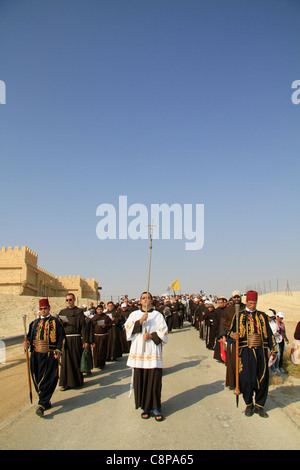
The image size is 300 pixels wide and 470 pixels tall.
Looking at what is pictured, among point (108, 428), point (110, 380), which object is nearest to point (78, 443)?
point (108, 428)

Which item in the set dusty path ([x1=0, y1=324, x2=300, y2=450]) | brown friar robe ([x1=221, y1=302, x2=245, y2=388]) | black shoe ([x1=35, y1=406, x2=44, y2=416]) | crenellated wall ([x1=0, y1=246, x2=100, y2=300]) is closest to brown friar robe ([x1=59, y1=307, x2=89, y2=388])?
dusty path ([x1=0, y1=324, x2=300, y2=450])

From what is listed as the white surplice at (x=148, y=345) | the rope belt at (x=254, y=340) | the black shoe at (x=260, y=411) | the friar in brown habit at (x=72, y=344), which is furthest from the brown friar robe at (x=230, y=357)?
the friar in brown habit at (x=72, y=344)

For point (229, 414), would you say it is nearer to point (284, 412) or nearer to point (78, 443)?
point (284, 412)

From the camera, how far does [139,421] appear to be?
17.4ft

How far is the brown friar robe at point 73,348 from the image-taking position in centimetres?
753

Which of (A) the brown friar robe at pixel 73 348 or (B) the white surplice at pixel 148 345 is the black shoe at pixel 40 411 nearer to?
(B) the white surplice at pixel 148 345

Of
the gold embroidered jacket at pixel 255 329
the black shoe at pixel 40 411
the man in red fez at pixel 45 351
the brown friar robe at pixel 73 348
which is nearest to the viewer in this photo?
the black shoe at pixel 40 411

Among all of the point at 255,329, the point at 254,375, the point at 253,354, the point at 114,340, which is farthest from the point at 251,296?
the point at 114,340

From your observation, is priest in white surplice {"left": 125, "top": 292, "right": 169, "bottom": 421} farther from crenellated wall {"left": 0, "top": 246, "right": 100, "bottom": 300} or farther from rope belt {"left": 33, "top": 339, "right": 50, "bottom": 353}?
crenellated wall {"left": 0, "top": 246, "right": 100, "bottom": 300}

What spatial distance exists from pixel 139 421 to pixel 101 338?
479cm

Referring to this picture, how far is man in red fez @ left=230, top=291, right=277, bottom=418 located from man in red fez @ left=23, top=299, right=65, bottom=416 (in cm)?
→ 328

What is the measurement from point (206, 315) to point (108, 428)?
29.9ft

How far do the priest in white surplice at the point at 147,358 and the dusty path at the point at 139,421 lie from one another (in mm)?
287
